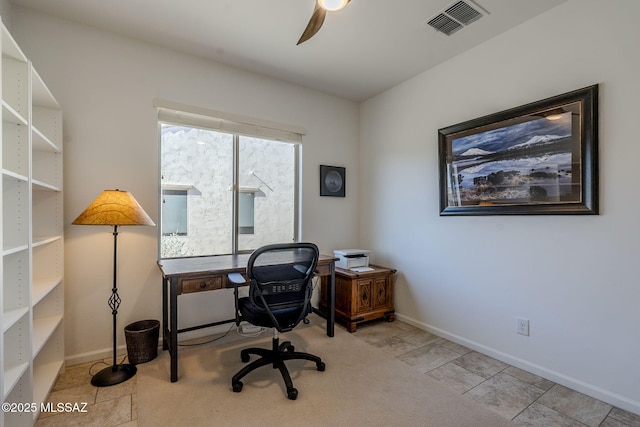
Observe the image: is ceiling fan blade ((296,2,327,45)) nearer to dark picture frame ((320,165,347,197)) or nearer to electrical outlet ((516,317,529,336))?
dark picture frame ((320,165,347,197))

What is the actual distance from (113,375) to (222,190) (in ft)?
5.70

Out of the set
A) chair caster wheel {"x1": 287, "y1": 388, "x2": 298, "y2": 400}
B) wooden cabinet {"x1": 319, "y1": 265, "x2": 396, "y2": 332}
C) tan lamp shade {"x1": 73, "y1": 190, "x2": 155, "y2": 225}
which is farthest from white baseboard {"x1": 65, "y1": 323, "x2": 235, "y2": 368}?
wooden cabinet {"x1": 319, "y1": 265, "x2": 396, "y2": 332}

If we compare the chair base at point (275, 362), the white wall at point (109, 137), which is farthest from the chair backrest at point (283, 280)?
the white wall at point (109, 137)

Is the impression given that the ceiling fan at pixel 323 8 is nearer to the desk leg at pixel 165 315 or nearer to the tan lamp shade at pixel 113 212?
the tan lamp shade at pixel 113 212

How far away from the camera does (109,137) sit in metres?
2.42

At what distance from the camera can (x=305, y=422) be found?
1.67 m

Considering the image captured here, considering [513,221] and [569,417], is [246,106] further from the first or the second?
[569,417]

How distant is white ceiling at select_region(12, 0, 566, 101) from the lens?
2.10 m

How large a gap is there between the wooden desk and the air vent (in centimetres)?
216

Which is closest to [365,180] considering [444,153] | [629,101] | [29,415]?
[444,153]

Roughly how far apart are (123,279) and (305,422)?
1.87 m

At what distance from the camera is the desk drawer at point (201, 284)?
213cm

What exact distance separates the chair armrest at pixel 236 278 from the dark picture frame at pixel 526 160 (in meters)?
1.96

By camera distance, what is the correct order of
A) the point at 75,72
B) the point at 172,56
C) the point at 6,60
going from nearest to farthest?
1. the point at 6,60
2. the point at 75,72
3. the point at 172,56
